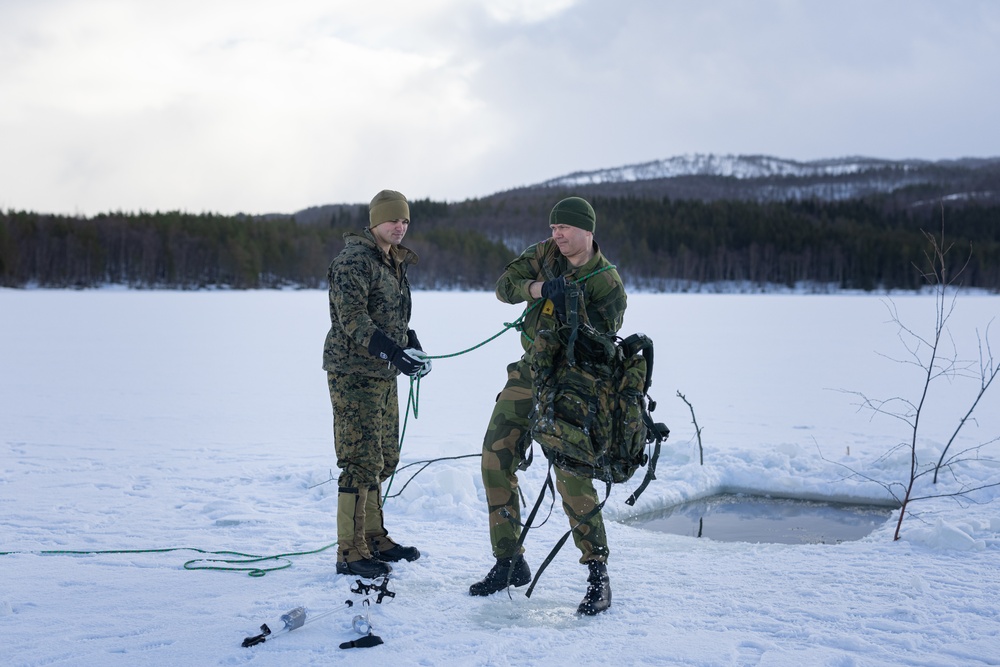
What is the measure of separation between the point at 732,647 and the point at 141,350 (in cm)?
1696

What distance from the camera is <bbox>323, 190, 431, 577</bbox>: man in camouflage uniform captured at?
3.85 meters

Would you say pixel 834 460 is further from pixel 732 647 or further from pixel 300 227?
pixel 300 227

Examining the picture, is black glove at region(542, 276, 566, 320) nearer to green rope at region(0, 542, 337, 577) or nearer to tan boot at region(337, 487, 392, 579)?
tan boot at region(337, 487, 392, 579)

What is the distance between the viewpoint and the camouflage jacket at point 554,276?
11.9ft

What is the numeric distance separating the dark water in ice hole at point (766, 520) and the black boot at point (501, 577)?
5.84 feet

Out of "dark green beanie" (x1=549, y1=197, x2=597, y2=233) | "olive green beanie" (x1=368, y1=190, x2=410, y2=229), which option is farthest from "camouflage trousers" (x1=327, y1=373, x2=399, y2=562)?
"dark green beanie" (x1=549, y1=197, x2=597, y2=233)

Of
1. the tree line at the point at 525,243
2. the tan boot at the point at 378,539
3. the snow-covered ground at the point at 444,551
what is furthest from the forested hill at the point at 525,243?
the tan boot at the point at 378,539

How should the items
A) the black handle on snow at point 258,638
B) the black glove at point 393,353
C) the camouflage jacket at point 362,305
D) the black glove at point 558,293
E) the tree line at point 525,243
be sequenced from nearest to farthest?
the black handle on snow at point 258,638, the black glove at point 558,293, the black glove at point 393,353, the camouflage jacket at point 362,305, the tree line at point 525,243

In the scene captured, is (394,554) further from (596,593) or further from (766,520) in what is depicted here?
(766,520)

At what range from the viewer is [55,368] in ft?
44.4

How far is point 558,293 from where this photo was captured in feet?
11.1

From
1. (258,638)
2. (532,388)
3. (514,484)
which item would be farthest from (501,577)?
(258,638)

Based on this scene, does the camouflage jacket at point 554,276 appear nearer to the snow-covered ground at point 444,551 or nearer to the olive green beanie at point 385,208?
the olive green beanie at point 385,208

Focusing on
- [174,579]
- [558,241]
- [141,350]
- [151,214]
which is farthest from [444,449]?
[151,214]
